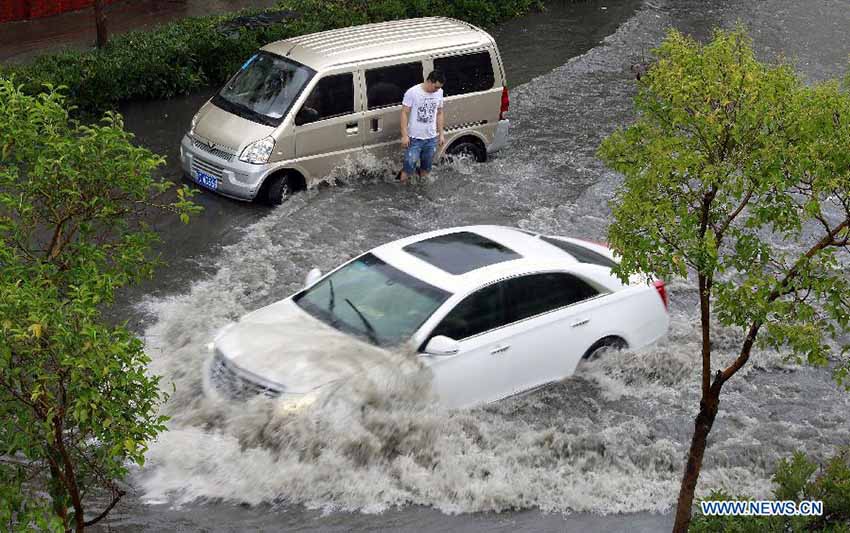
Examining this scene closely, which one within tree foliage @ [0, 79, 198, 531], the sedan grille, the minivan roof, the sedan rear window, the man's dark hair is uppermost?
tree foliage @ [0, 79, 198, 531]

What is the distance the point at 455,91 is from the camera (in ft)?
50.0

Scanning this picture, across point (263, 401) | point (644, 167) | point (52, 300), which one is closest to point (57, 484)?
point (52, 300)

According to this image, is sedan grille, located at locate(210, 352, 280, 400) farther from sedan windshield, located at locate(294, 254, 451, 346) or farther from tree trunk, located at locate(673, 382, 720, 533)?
tree trunk, located at locate(673, 382, 720, 533)

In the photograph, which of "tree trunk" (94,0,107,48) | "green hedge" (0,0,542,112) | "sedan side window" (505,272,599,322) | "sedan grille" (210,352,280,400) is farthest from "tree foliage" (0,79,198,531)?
"tree trunk" (94,0,107,48)

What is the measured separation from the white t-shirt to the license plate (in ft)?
8.32

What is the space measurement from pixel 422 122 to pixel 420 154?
585 millimetres

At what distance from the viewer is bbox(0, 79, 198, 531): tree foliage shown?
4.90m

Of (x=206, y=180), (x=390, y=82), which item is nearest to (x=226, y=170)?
(x=206, y=180)

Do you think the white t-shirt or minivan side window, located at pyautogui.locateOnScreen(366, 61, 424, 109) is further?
minivan side window, located at pyautogui.locateOnScreen(366, 61, 424, 109)

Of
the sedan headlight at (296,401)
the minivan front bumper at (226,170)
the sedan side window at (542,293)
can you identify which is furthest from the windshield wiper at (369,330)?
the minivan front bumper at (226,170)

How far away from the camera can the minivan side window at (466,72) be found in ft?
49.7

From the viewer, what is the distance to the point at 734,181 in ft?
23.7

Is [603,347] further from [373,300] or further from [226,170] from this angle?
[226,170]

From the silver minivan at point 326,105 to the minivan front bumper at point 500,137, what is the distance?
0.17 m
